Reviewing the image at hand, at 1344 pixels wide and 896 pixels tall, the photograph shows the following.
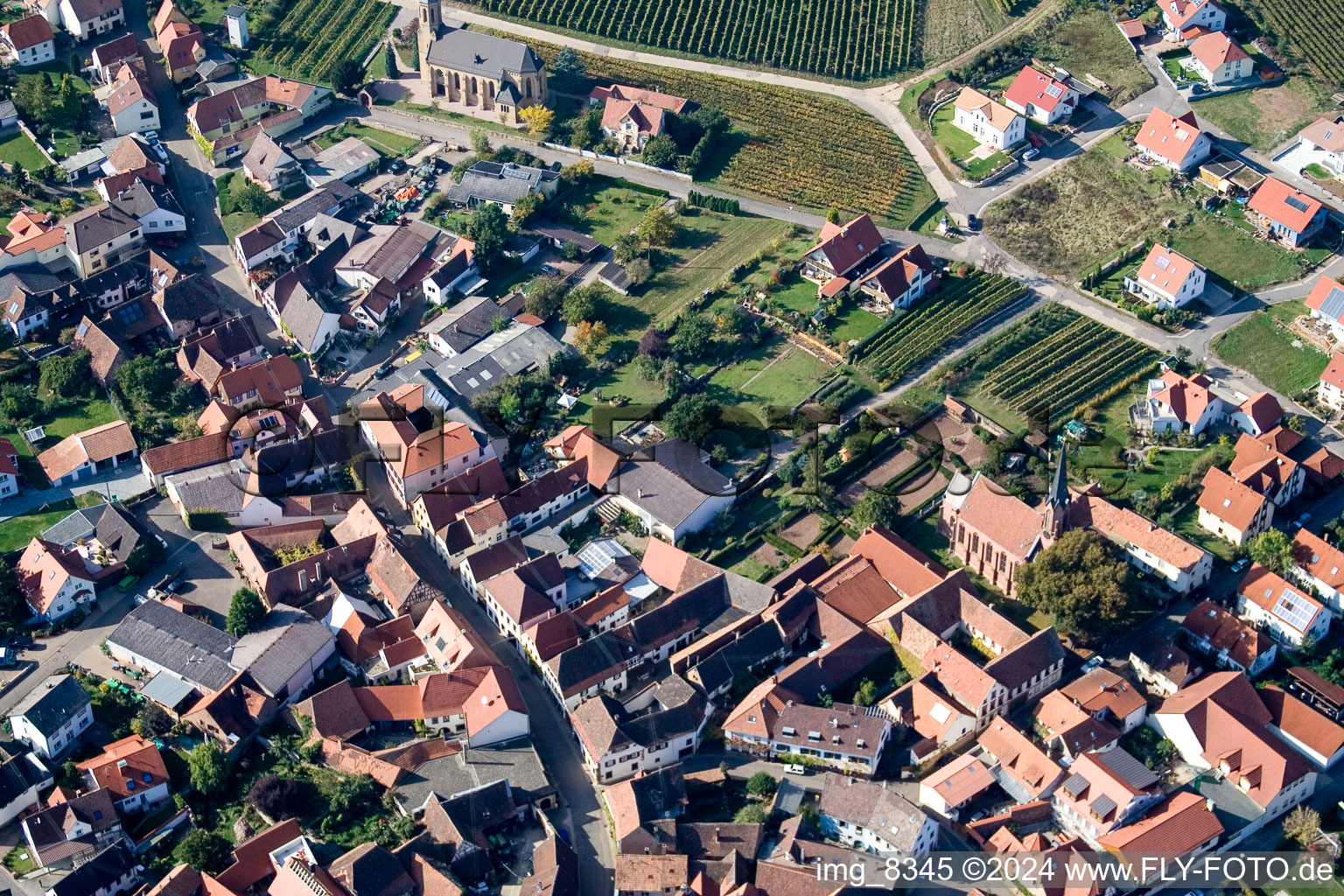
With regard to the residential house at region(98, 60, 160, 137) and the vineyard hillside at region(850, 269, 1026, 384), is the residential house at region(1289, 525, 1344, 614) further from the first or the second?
the residential house at region(98, 60, 160, 137)

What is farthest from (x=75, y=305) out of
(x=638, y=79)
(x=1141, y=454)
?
(x=1141, y=454)

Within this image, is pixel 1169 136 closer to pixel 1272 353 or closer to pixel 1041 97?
pixel 1041 97

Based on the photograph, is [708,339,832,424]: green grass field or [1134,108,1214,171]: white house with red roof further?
[1134,108,1214,171]: white house with red roof

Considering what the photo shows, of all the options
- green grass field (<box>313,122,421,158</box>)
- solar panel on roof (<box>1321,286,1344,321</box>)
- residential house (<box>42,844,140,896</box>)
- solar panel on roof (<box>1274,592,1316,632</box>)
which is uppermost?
solar panel on roof (<box>1321,286,1344,321</box>)

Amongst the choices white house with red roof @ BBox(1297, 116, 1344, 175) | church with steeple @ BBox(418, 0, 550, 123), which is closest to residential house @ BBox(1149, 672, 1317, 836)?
white house with red roof @ BBox(1297, 116, 1344, 175)

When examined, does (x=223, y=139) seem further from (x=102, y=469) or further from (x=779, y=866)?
(x=779, y=866)
